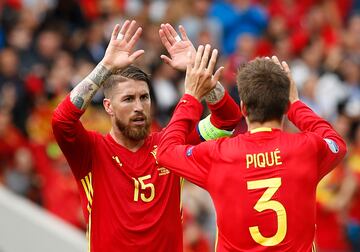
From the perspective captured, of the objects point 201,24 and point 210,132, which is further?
point 201,24

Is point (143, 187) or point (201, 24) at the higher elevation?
point (201, 24)

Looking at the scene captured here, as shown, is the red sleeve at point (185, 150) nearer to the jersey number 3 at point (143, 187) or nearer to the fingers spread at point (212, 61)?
the fingers spread at point (212, 61)

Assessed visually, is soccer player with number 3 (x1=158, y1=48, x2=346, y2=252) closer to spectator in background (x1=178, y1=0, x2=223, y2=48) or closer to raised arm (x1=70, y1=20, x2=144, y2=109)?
raised arm (x1=70, y1=20, x2=144, y2=109)

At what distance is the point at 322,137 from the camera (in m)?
6.21

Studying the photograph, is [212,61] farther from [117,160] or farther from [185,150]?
[117,160]

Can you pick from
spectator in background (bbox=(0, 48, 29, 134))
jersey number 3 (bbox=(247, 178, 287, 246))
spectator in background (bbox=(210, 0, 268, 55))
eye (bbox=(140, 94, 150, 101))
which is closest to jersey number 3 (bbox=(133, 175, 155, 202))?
eye (bbox=(140, 94, 150, 101))

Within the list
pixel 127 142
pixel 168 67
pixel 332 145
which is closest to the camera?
pixel 332 145

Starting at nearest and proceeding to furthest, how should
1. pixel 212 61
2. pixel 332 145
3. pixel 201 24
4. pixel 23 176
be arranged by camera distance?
pixel 332 145 → pixel 212 61 → pixel 23 176 → pixel 201 24

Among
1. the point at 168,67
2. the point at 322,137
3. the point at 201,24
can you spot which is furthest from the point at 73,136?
the point at 201,24

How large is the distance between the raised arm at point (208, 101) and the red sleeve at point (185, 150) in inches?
16.2

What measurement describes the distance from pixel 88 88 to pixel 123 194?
0.78 meters

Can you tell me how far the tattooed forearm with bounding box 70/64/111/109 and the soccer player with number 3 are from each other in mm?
775

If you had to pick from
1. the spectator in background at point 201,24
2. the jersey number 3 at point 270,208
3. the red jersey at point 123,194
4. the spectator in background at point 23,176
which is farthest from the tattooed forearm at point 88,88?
the spectator in background at point 201,24

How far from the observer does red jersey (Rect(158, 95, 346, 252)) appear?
5965 mm
